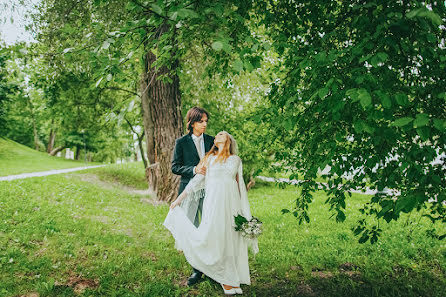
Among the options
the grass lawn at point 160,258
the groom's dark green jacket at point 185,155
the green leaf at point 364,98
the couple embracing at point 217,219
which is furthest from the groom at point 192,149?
the green leaf at point 364,98

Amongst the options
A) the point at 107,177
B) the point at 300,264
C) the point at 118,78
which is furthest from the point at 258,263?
the point at 107,177

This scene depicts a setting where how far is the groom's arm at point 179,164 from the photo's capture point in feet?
14.9

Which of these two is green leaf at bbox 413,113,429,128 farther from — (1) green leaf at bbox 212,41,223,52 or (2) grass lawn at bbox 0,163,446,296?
(2) grass lawn at bbox 0,163,446,296

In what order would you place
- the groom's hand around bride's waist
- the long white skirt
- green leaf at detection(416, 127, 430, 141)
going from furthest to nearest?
1. the groom's hand around bride's waist
2. the long white skirt
3. green leaf at detection(416, 127, 430, 141)

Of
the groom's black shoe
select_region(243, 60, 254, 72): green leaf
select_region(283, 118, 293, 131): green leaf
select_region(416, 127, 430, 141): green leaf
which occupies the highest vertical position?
select_region(243, 60, 254, 72): green leaf

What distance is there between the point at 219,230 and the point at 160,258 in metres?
2.10

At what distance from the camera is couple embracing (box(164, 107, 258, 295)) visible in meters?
4.01

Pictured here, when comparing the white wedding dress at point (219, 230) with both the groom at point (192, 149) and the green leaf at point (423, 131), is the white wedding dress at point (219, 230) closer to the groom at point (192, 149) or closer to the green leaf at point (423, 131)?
the groom at point (192, 149)

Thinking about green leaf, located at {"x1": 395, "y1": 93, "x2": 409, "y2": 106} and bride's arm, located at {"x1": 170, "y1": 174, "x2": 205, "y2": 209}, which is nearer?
green leaf, located at {"x1": 395, "y1": 93, "x2": 409, "y2": 106}

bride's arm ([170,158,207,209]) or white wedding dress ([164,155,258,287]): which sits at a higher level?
bride's arm ([170,158,207,209])

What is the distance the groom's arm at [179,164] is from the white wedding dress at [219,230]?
1.45 ft

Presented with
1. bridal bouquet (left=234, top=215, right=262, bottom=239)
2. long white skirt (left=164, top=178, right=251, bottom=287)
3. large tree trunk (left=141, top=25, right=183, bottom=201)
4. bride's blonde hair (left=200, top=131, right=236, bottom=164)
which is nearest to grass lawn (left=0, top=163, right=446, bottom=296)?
long white skirt (left=164, top=178, right=251, bottom=287)

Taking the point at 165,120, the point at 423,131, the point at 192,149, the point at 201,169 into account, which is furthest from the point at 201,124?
the point at 165,120

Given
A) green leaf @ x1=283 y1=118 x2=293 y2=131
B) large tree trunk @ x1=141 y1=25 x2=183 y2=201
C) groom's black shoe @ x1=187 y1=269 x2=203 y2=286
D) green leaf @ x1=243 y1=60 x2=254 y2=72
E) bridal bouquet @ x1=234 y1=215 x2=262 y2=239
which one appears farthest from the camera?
large tree trunk @ x1=141 y1=25 x2=183 y2=201
